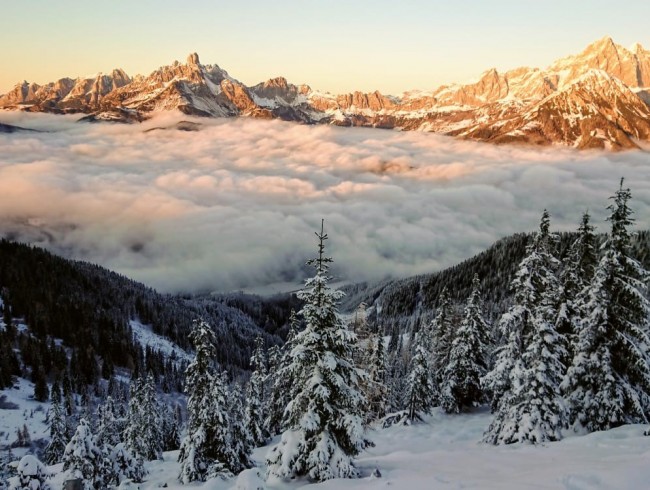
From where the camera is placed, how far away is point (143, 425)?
2178 inches

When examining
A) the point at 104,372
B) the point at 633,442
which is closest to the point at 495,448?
the point at 633,442

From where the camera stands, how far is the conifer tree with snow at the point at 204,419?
28.2 meters

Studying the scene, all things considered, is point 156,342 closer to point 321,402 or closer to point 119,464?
point 119,464

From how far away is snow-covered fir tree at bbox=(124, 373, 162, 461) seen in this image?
53.0 m

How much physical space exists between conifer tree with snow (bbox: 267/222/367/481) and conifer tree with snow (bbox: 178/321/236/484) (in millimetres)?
10118

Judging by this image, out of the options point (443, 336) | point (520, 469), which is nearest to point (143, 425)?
point (443, 336)

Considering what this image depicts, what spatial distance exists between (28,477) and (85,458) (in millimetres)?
4329

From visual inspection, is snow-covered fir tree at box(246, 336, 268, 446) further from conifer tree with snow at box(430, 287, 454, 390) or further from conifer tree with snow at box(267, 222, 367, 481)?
conifer tree with snow at box(267, 222, 367, 481)

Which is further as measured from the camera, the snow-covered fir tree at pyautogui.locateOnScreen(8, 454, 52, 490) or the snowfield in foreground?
the snowfield in foreground

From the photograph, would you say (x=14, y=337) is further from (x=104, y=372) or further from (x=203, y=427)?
(x=203, y=427)

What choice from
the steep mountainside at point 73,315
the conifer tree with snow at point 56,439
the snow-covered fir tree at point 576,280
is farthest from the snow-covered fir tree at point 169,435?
the steep mountainside at point 73,315

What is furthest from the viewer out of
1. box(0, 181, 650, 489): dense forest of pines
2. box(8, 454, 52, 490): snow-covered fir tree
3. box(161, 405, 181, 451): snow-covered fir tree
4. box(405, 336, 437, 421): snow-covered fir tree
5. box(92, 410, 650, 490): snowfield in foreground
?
box(161, 405, 181, 451): snow-covered fir tree

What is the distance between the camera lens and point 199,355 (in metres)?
28.5

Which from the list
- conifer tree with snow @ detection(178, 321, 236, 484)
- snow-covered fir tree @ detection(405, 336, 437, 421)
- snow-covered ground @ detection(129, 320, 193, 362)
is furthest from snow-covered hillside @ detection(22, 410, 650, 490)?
snow-covered ground @ detection(129, 320, 193, 362)
